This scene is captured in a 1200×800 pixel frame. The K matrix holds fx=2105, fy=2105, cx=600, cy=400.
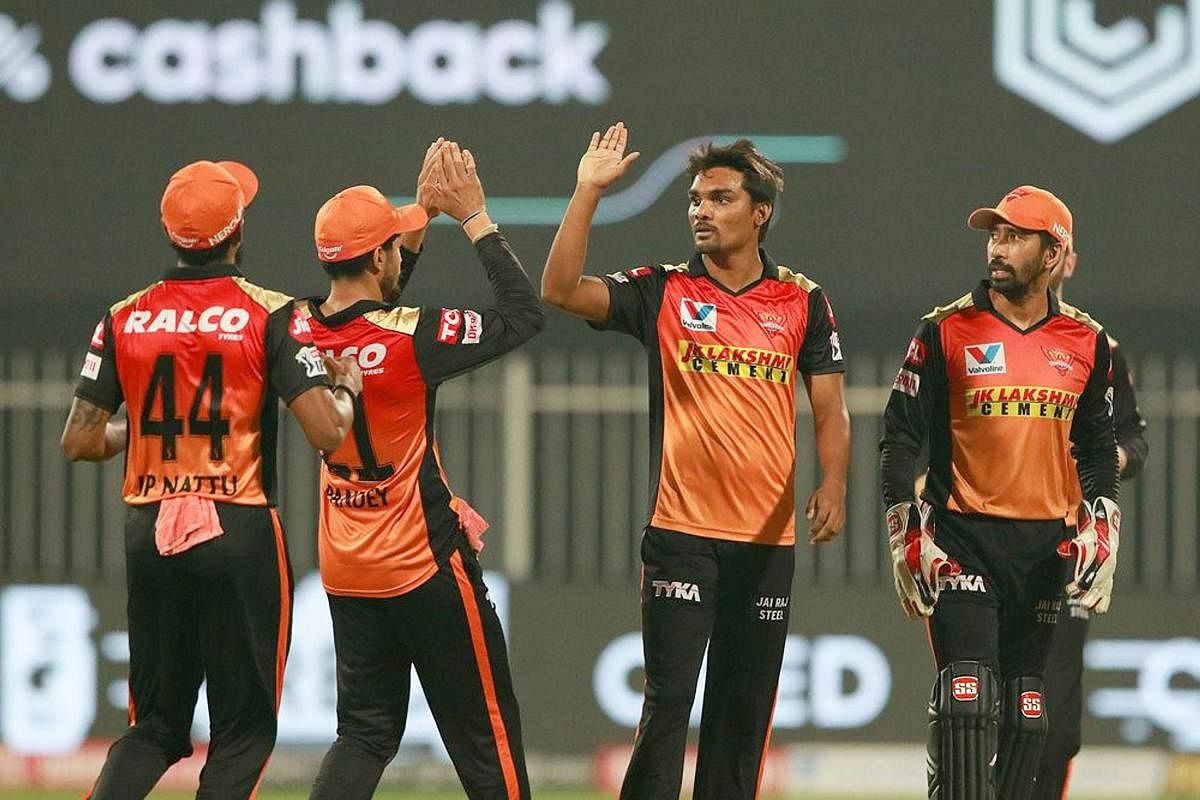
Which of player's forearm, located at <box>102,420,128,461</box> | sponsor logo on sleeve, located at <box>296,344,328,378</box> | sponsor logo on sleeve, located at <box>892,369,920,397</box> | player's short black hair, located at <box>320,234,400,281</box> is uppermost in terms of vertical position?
player's short black hair, located at <box>320,234,400,281</box>

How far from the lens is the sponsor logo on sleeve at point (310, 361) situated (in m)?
6.24

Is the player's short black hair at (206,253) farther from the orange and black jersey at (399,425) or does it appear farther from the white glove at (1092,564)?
the white glove at (1092,564)

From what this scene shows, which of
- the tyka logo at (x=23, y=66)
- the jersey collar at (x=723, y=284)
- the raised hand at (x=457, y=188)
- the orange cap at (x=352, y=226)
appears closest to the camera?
the orange cap at (x=352, y=226)

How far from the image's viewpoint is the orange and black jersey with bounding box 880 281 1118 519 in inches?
284

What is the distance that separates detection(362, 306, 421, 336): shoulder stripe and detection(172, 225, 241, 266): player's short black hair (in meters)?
0.47

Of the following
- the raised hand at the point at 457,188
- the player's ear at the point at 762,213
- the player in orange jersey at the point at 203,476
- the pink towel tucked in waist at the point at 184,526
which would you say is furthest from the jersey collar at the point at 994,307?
the pink towel tucked in waist at the point at 184,526

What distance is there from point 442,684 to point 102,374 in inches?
55.8

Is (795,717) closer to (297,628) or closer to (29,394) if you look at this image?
(297,628)

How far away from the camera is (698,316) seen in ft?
22.9

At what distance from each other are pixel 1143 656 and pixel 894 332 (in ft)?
7.20

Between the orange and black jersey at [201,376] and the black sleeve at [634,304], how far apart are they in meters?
1.11

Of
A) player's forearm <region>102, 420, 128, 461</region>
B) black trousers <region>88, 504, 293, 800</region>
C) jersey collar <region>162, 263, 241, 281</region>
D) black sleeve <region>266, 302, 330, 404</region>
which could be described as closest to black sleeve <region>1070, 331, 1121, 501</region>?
black sleeve <region>266, 302, 330, 404</region>

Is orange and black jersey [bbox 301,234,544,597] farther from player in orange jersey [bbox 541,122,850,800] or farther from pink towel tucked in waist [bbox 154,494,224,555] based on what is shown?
pink towel tucked in waist [bbox 154,494,224,555]

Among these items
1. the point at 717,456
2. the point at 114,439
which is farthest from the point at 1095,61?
the point at 114,439
